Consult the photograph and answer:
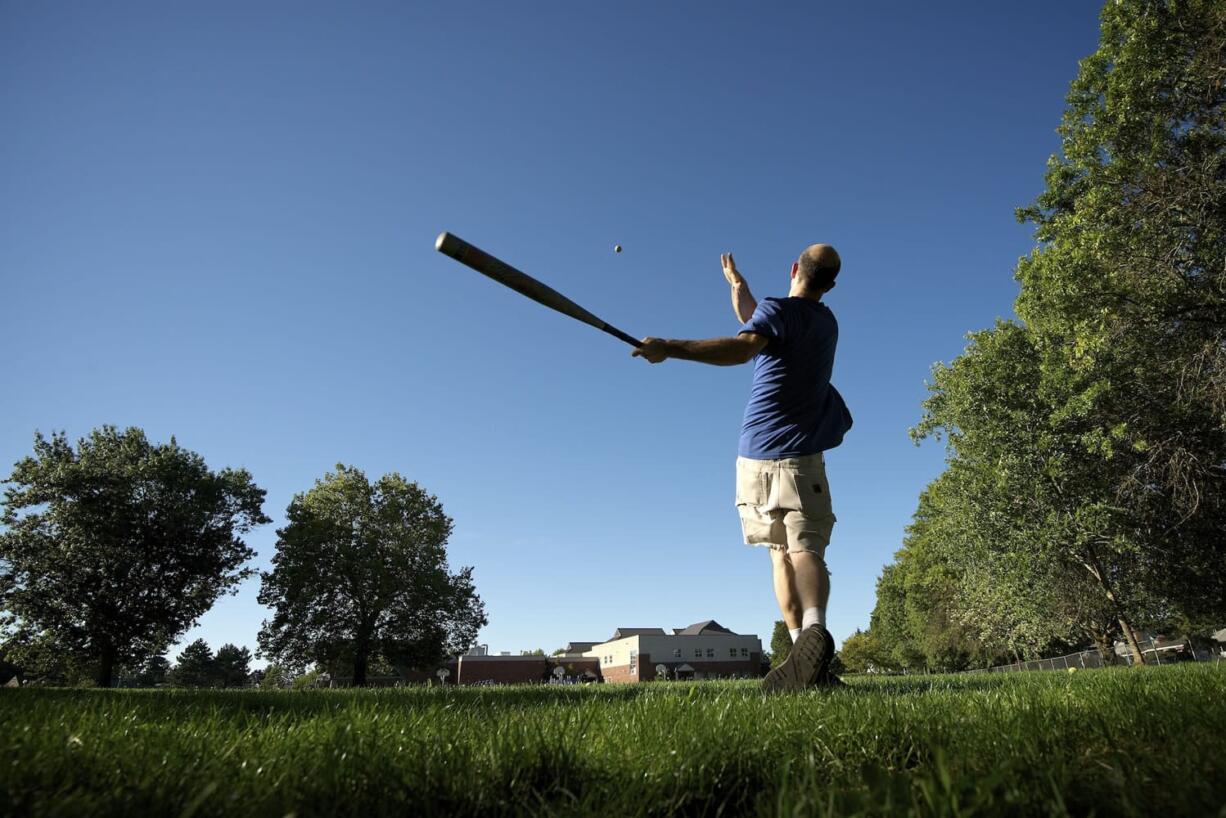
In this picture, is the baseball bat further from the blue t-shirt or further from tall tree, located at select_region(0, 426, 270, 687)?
tall tree, located at select_region(0, 426, 270, 687)

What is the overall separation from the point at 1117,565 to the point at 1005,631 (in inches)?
378

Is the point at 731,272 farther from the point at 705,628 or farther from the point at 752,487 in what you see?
the point at 705,628

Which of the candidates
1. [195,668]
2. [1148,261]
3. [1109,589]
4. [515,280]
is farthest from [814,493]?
[195,668]

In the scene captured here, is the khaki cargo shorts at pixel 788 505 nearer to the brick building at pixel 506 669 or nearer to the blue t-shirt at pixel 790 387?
the blue t-shirt at pixel 790 387

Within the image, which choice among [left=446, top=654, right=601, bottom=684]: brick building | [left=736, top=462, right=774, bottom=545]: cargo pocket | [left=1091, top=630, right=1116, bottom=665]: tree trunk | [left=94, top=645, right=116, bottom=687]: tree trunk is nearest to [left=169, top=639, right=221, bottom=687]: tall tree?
[left=446, top=654, right=601, bottom=684]: brick building

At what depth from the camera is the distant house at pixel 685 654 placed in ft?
257

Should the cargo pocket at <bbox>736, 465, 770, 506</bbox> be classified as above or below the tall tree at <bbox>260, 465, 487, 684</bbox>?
below

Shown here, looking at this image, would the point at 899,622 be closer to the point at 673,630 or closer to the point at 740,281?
the point at 673,630

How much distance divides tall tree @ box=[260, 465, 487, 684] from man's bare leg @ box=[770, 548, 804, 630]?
32764mm

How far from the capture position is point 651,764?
1.94 m

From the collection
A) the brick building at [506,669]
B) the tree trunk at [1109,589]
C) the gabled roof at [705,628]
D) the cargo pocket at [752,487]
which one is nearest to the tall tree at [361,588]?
the tree trunk at [1109,589]

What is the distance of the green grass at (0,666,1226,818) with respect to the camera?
1.46 m

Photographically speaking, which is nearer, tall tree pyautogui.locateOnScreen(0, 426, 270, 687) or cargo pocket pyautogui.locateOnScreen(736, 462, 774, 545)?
cargo pocket pyautogui.locateOnScreen(736, 462, 774, 545)

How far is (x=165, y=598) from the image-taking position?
33500mm
